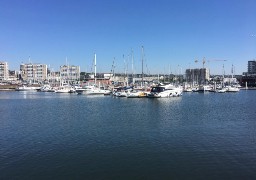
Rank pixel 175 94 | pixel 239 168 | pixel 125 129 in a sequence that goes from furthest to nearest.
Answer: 1. pixel 175 94
2. pixel 125 129
3. pixel 239 168

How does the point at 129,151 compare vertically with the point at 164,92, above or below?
below

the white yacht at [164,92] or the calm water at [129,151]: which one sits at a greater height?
the white yacht at [164,92]

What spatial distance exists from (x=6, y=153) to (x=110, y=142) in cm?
796

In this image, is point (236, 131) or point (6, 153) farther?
point (236, 131)

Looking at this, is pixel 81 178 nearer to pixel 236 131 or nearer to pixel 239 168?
pixel 239 168

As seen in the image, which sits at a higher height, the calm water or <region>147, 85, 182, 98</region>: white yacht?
<region>147, 85, 182, 98</region>: white yacht

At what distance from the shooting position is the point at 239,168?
739 inches

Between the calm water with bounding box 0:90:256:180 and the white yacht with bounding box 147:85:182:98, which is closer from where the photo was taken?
the calm water with bounding box 0:90:256:180

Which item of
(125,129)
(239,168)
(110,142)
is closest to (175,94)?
(125,129)

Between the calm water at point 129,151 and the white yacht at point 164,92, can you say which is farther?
the white yacht at point 164,92

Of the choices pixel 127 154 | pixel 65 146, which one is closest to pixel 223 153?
pixel 127 154

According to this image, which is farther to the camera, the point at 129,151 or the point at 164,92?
the point at 164,92

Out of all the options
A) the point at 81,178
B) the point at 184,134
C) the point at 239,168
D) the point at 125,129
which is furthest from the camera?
the point at 125,129

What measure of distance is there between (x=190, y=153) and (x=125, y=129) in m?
10.9
